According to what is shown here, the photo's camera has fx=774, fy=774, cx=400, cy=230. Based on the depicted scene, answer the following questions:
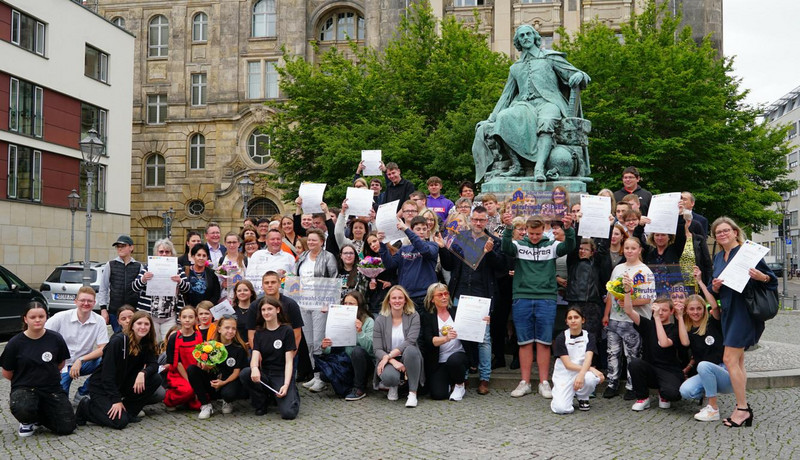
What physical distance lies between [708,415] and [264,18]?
43.5m

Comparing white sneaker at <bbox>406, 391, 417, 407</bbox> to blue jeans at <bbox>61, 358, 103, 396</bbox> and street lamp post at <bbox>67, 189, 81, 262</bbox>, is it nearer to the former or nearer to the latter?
blue jeans at <bbox>61, 358, 103, 396</bbox>

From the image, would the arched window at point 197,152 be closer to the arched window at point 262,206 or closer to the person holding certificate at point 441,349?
the arched window at point 262,206

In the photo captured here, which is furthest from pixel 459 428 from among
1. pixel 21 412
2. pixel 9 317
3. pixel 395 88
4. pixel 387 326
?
pixel 395 88

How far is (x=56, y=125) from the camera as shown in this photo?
33469 mm

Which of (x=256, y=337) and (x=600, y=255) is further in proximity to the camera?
(x=600, y=255)

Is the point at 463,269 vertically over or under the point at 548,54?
under

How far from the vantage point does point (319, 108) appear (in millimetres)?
32469

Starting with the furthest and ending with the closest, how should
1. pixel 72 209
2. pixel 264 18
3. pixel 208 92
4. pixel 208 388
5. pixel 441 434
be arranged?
pixel 208 92 < pixel 264 18 < pixel 72 209 < pixel 208 388 < pixel 441 434

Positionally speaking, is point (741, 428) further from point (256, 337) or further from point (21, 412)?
point (21, 412)

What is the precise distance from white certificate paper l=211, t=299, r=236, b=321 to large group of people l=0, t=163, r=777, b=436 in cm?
8

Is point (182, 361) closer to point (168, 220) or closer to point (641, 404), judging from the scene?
point (641, 404)

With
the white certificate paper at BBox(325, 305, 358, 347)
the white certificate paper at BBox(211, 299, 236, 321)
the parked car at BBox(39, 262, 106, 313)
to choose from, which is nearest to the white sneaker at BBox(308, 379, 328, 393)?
the white certificate paper at BBox(325, 305, 358, 347)

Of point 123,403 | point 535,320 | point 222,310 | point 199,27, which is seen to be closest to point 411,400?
point 535,320

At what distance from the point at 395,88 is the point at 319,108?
3.48 meters
